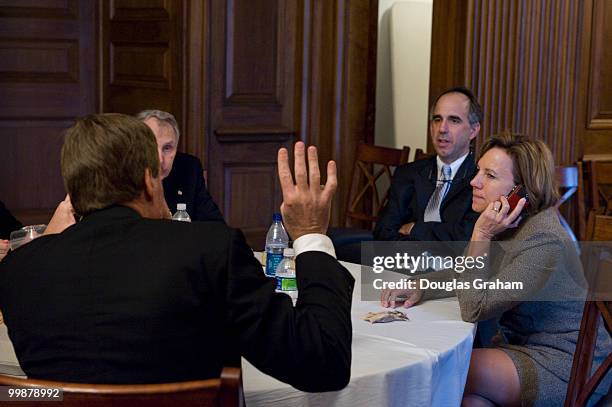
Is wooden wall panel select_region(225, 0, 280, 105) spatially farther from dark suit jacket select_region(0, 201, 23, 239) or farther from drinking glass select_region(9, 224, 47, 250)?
drinking glass select_region(9, 224, 47, 250)

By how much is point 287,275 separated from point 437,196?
1576mm

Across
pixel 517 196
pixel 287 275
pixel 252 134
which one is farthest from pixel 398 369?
pixel 252 134

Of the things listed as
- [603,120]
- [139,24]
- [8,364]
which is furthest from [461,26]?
[8,364]

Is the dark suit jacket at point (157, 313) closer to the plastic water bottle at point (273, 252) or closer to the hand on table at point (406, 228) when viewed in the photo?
the plastic water bottle at point (273, 252)

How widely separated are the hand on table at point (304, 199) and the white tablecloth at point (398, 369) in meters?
0.38

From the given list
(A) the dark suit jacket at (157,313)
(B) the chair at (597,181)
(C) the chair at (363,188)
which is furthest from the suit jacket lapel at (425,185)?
(A) the dark suit jacket at (157,313)

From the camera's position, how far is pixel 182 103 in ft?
17.0

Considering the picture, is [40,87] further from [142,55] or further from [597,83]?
[597,83]

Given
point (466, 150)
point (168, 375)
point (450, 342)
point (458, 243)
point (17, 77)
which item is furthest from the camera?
point (17, 77)

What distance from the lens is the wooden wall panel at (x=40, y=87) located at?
5594mm

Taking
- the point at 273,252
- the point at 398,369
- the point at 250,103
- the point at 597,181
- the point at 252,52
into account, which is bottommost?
the point at 398,369

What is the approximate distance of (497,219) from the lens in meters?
2.79

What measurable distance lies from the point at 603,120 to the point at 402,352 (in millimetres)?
3639

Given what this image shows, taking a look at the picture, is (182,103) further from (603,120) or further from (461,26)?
(603,120)
